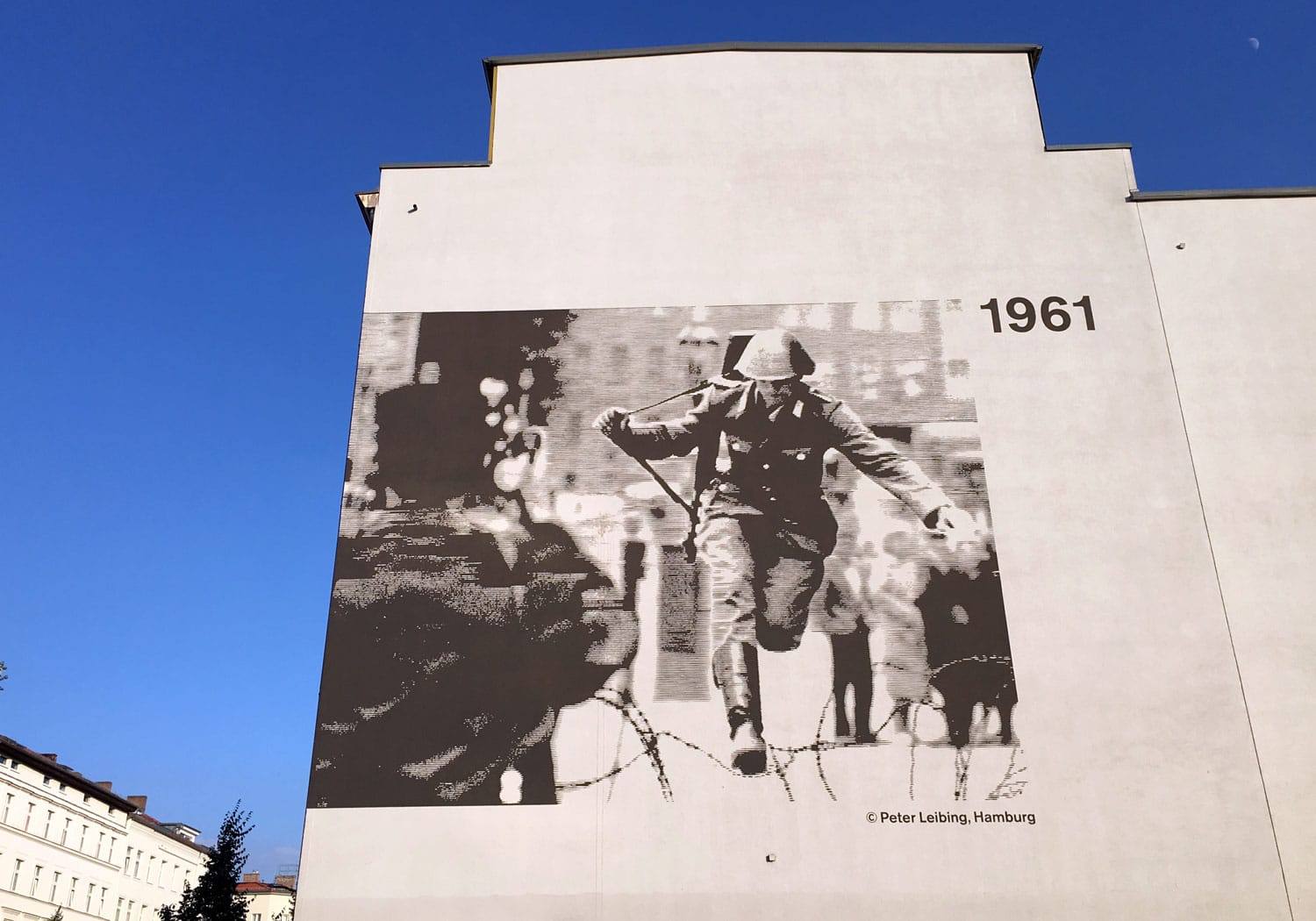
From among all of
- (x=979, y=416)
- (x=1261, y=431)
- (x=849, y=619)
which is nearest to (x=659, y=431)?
(x=849, y=619)

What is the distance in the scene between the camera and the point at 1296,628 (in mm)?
12875

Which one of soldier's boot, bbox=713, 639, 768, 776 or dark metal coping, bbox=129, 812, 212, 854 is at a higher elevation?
dark metal coping, bbox=129, 812, 212, 854

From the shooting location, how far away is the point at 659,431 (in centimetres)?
1405

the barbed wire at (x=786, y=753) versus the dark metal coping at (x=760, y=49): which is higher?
the dark metal coping at (x=760, y=49)

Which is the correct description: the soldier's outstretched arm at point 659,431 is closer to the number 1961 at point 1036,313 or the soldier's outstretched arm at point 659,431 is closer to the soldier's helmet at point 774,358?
the soldier's helmet at point 774,358

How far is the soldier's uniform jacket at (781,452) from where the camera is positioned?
44.4 feet

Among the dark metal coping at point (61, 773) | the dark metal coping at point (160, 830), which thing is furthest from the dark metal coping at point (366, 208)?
the dark metal coping at point (160, 830)

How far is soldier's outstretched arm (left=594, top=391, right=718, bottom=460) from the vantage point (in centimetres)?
1397

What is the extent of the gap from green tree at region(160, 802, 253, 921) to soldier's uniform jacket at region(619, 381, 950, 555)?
46.5ft

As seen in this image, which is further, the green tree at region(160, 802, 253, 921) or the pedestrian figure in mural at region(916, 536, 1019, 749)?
the green tree at region(160, 802, 253, 921)

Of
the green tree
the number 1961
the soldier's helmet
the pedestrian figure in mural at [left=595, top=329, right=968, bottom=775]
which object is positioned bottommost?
the green tree

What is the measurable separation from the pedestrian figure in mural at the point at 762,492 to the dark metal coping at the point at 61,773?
34.7m

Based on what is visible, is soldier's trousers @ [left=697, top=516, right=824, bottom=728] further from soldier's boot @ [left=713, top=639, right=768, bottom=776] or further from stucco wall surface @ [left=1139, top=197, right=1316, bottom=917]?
stucco wall surface @ [left=1139, top=197, right=1316, bottom=917]

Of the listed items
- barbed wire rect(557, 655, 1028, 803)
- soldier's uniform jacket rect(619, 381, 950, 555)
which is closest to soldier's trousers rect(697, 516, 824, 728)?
soldier's uniform jacket rect(619, 381, 950, 555)
